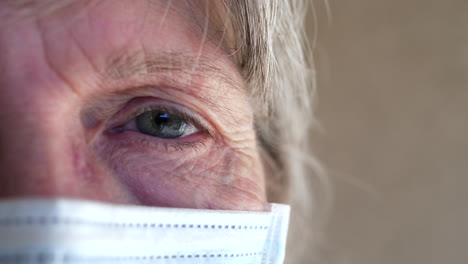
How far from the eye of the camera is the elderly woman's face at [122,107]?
1.95ft

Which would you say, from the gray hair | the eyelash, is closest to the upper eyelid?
the eyelash

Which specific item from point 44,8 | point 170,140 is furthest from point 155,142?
point 44,8

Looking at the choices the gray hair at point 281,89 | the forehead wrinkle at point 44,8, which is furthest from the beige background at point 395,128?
the forehead wrinkle at point 44,8

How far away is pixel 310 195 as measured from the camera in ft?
5.91

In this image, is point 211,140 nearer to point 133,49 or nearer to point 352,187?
point 133,49

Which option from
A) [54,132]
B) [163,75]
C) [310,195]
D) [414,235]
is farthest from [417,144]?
[54,132]

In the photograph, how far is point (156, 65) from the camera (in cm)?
68

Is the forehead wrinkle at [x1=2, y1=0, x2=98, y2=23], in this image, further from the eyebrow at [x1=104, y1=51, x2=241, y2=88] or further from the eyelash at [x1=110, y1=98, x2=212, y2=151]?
the eyelash at [x1=110, y1=98, x2=212, y2=151]

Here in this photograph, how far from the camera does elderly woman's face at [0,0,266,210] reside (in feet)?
1.95

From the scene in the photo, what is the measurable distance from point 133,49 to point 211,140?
0.86 ft

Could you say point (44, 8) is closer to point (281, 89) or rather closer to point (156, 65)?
point (156, 65)

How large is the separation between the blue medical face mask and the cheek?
0.04 meters

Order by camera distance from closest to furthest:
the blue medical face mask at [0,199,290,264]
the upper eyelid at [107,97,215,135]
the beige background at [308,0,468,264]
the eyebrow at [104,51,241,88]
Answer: the blue medical face mask at [0,199,290,264] < the eyebrow at [104,51,241,88] < the upper eyelid at [107,97,215,135] < the beige background at [308,0,468,264]

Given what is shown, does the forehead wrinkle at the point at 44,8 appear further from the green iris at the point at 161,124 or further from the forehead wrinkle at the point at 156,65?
the green iris at the point at 161,124
